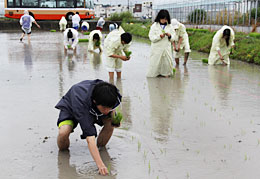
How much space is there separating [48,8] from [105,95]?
38674 mm

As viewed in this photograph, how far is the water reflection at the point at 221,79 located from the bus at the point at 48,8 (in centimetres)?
2969

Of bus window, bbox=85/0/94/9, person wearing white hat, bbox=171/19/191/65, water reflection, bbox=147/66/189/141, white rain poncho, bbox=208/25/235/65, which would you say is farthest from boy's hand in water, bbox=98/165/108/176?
bus window, bbox=85/0/94/9

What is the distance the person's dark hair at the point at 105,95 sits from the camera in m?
4.10

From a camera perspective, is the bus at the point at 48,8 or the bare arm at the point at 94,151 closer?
the bare arm at the point at 94,151

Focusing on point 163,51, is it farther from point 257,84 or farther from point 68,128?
point 68,128

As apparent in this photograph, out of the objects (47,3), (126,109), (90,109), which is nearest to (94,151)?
(90,109)

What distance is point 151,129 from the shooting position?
6105 millimetres

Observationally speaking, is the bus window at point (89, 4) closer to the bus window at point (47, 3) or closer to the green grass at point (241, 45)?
the bus window at point (47, 3)

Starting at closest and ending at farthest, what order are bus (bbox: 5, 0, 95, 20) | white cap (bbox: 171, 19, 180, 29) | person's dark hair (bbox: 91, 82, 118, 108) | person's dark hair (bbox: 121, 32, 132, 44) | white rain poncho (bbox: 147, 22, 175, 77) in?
1. person's dark hair (bbox: 91, 82, 118, 108)
2. person's dark hair (bbox: 121, 32, 132, 44)
3. white rain poncho (bbox: 147, 22, 175, 77)
4. white cap (bbox: 171, 19, 180, 29)
5. bus (bbox: 5, 0, 95, 20)

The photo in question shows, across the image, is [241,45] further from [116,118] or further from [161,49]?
[116,118]

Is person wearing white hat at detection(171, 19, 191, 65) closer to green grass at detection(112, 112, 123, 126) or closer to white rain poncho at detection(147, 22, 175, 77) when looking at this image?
white rain poncho at detection(147, 22, 175, 77)

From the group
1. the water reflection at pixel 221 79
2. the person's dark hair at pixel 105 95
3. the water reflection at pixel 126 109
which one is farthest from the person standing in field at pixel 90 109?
the water reflection at pixel 221 79

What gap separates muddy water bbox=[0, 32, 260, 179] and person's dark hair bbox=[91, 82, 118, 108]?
0.78 meters

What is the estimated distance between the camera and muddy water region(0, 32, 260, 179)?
15.1 ft
